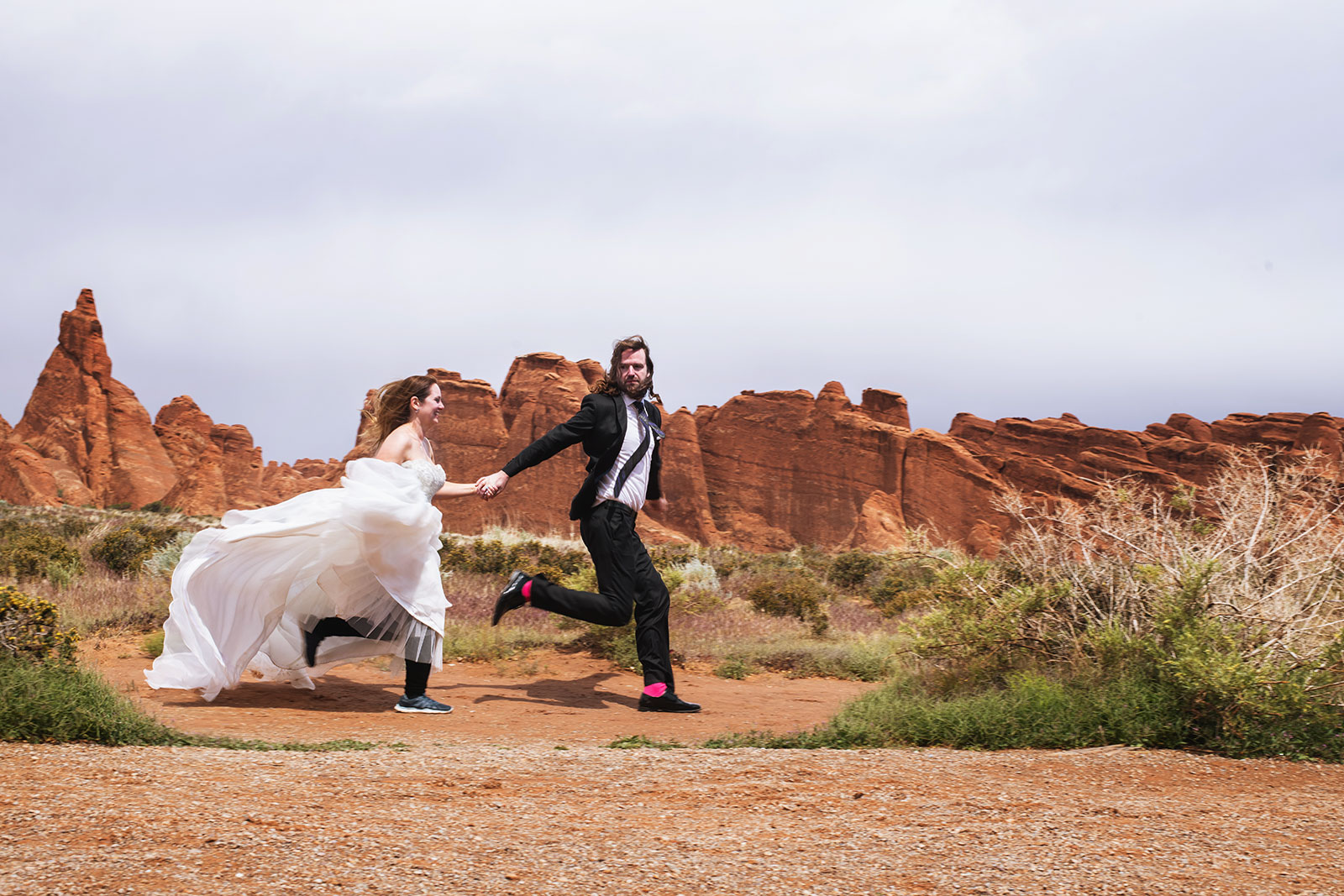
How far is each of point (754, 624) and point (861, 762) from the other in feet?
20.5

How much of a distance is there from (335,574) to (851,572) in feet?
48.1

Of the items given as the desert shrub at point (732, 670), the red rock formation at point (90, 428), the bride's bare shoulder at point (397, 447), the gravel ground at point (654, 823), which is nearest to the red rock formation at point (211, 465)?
the red rock formation at point (90, 428)

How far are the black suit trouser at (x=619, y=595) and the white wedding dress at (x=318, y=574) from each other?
839 mm

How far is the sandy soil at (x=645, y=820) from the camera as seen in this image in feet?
8.67

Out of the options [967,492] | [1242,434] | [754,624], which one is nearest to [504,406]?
[967,492]

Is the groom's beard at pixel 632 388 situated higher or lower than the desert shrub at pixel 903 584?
higher

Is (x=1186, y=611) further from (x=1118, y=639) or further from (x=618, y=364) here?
(x=618, y=364)

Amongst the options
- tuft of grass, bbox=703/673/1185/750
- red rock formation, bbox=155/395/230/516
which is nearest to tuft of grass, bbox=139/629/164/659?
tuft of grass, bbox=703/673/1185/750

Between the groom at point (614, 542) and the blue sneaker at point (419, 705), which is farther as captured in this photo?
the groom at point (614, 542)

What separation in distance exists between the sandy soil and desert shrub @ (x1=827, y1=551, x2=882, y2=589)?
14.2m

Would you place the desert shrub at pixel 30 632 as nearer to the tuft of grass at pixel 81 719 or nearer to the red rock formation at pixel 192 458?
the tuft of grass at pixel 81 719

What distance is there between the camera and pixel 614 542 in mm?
6328

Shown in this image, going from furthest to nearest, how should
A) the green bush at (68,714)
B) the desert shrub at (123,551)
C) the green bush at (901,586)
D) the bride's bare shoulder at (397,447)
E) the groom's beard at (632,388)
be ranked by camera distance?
the green bush at (901,586) → the desert shrub at (123,551) → the groom's beard at (632,388) → the bride's bare shoulder at (397,447) → the green bush at (68,714)

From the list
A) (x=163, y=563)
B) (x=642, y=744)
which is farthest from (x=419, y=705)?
(x=163, y=563)
